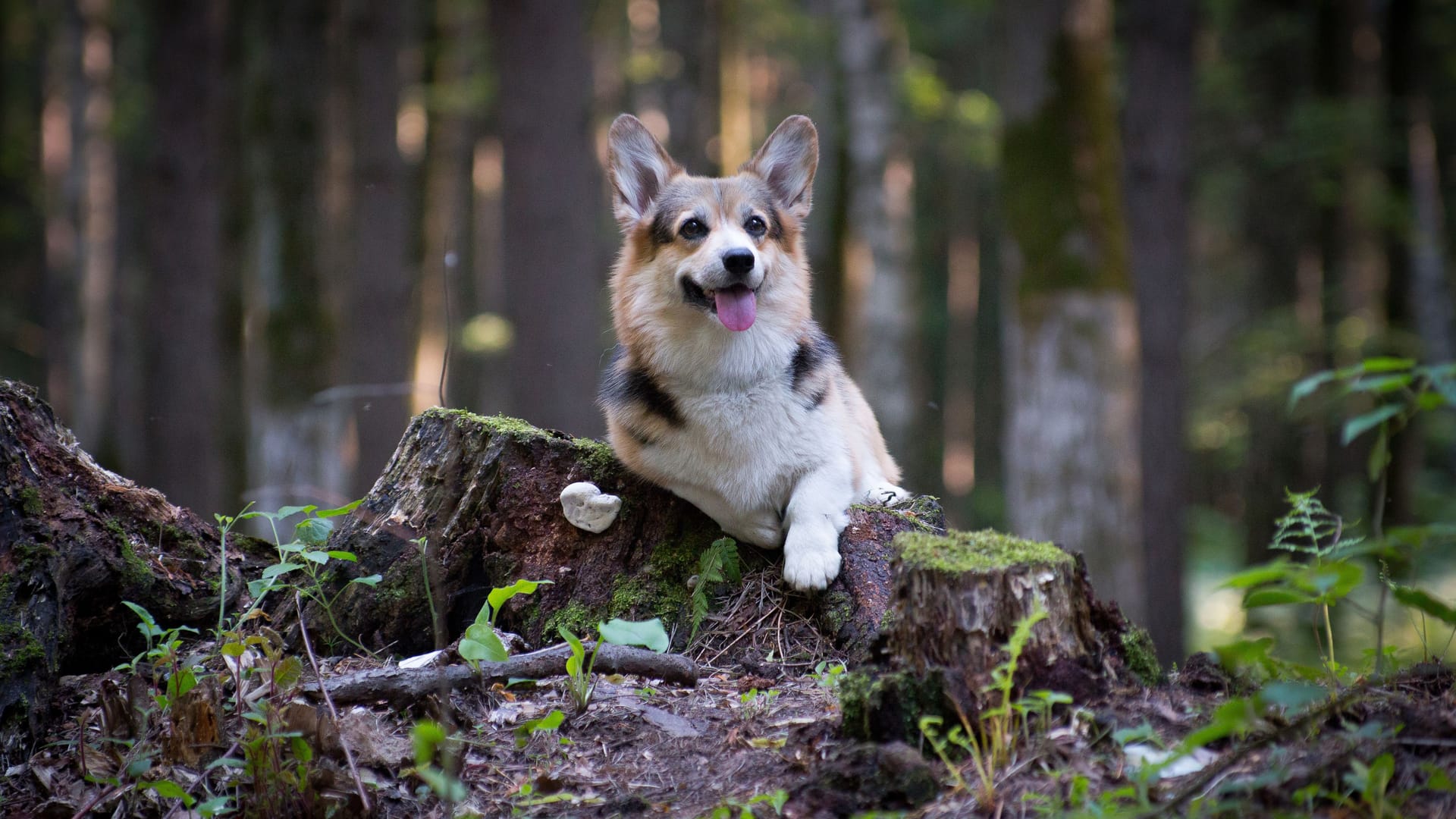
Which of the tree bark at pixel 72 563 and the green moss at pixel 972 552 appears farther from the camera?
the tree bark at pixel 72 563

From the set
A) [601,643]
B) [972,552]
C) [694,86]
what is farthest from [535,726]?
[694,86]

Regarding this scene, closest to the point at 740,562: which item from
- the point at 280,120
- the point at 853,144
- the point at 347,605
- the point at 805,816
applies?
Result: the point at 347,605

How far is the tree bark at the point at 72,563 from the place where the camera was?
3336mm

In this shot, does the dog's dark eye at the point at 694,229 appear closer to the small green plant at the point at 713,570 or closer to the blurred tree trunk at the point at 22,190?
the small green plant at the point at 713,570

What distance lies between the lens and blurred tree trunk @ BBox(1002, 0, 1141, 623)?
7555 mm

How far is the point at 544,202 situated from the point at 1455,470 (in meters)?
14.8

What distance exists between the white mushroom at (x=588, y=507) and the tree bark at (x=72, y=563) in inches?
53.3

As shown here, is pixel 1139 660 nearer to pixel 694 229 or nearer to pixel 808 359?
pixel 808 359

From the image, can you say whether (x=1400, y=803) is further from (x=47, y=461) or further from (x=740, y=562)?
(x=47, y=461)

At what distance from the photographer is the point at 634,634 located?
299 cm

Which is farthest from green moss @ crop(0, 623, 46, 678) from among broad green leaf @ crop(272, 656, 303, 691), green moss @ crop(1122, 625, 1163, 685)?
green moss @ crop(1122, 625, 1163, 685)

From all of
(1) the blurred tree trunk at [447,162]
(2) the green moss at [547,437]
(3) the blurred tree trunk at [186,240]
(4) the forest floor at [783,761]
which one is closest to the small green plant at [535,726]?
(4) the forest floor at [783,761]

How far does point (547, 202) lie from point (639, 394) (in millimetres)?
6406

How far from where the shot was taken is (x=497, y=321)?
17.4 metres
